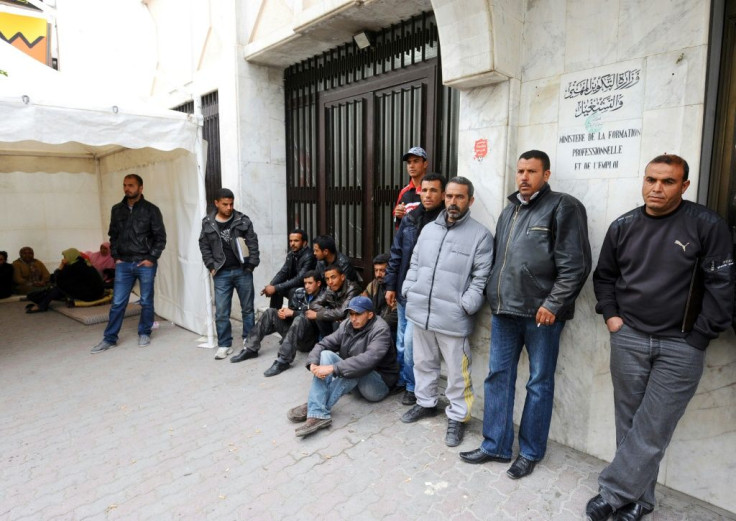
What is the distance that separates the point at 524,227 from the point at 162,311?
5.70 m

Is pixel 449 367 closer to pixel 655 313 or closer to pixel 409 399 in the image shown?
pixel 409 399

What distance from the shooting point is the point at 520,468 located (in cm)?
291

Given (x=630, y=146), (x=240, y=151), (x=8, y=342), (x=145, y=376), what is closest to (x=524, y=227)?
(x=630, y=146)

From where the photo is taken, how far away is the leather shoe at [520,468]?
9.48 ft

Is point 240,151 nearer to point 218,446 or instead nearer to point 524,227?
point 218,446

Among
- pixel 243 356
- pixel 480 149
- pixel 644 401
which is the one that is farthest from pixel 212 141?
pixel 644 401

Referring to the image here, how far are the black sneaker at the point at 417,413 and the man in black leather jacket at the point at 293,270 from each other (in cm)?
206

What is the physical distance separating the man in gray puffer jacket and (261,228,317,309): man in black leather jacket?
1.94m

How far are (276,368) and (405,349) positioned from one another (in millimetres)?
1511

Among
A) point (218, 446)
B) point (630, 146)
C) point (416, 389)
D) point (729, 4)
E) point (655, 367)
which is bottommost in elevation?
point (218, 446)

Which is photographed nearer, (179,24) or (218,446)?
(218,446)

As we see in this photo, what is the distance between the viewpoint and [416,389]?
3.66m

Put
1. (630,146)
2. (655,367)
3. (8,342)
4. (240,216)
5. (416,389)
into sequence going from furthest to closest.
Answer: (8,342) → (240,216) → (416,389) → (630,146) → (655,367)

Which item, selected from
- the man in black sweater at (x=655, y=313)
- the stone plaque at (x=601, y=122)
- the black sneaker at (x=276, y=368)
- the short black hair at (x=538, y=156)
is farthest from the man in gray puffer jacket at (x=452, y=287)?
the black sneaker at (x=276, y=368)
